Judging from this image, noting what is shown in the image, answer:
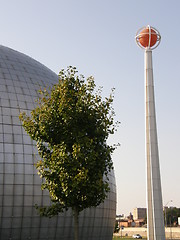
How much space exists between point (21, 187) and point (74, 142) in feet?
37.6

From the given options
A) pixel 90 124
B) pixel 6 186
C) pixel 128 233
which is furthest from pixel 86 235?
pixel 128 233

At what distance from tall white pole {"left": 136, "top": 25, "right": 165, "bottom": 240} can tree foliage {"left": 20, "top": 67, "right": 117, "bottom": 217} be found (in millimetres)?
5367

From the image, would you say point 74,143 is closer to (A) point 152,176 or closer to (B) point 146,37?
(A) point 152,176

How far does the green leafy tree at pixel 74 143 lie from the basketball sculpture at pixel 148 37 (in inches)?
320

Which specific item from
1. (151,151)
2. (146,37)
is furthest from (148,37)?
(151,151)

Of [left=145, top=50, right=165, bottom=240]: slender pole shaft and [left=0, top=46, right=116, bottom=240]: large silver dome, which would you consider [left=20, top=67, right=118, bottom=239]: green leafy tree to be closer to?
[left=145, top=50, right=165, bottom=240]: slender pole shaft

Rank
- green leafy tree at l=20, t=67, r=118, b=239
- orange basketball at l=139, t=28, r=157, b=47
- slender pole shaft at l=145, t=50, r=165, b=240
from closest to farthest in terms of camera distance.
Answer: green leafy tree at l=20, t=67, r=118, b=239, slender pole shaft at l=145, t=50, r=165, b=240, orange basketball at l=139, t=28, r=157, b=47

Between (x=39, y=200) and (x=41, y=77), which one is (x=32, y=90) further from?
(x=39, y=200)

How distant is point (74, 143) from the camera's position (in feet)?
72.8

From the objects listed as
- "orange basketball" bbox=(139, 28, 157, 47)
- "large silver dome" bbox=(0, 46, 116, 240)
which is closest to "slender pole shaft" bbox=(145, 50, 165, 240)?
"orange basketball" bbox=(139, 28, 157, 47)

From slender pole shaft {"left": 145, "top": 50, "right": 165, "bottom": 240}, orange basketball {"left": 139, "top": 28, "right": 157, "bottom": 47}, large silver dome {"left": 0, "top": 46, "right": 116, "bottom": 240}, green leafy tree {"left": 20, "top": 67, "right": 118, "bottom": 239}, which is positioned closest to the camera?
green leafy tree {"left": 20, "top": 67, "right": 118, "bottom": 239}

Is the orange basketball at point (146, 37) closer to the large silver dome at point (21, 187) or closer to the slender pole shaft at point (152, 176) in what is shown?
the slender pole shaft at point (152, 176)

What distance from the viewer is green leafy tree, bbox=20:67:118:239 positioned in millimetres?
21844

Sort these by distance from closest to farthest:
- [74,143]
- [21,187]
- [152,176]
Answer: [74,143] → [152,176] → [21,187]
